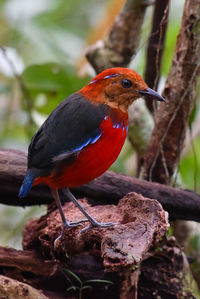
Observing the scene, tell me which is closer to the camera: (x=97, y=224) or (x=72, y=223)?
(x=97, y=224)

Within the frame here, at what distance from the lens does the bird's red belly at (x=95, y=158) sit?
3100 mm

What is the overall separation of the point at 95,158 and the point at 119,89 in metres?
0.46

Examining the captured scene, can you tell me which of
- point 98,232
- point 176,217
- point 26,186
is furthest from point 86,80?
point 98,232

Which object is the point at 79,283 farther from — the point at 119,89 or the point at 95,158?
the point at 119,89

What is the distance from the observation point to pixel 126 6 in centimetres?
450

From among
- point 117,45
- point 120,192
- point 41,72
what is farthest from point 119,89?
point 41,72

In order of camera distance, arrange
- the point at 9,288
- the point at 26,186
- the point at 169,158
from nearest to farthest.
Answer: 1. the point at 9,288
2. the point at 26,186
3. the point at 169,158

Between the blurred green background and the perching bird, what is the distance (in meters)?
0.91

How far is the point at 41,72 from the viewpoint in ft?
16.0

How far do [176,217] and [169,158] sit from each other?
591 mm

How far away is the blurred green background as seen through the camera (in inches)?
192

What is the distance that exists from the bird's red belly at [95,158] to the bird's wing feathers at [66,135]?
0.13 ft

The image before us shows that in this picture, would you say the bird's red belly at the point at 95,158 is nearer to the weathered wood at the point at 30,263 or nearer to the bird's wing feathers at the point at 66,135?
the bird's wing feathers at the point at 66,135

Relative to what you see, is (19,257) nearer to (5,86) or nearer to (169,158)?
(169,158)
